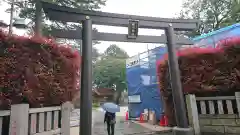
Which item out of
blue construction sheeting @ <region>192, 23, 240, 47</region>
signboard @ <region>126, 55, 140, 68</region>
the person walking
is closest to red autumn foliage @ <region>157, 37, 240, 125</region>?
blue construction sheeting @ <region>192, 23, 240, 47</region>

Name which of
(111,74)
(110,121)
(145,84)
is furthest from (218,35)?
(111,74)

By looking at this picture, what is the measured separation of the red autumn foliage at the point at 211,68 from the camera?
19.9 feet

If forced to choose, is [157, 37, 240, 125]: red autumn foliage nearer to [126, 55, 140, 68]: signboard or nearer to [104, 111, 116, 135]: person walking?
[104, 111, 116, 135]: person walking

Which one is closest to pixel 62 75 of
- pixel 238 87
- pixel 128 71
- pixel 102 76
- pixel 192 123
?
pixel 192 123

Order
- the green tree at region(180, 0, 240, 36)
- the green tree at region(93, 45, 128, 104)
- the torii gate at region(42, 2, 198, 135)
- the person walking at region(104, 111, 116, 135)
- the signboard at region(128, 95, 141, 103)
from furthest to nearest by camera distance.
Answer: the green tree at region(93, 45, 128, 104) < the green tree at region(180, 0, 240, 36) < the signboard at region(128, 95, 141, 103) < the person walking at region(104, 111, 116, 135) < the torii gate at region(42, 2, 198, 135)

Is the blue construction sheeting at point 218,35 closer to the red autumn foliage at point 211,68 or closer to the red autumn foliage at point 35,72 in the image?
the red autumn foliage at point 211,68

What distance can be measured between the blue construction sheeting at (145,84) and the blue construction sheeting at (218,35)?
9.63 ft

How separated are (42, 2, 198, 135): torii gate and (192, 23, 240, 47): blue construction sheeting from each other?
2349 millimetres

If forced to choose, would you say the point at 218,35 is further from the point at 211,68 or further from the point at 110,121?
the point at 110,121

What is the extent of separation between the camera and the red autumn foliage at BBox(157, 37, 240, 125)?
6078 millimetres

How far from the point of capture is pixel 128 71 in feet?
53.6

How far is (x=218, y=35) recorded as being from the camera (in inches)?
385

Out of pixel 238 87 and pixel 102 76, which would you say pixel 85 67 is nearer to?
pixel 238 87

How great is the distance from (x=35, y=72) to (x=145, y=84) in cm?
1031
